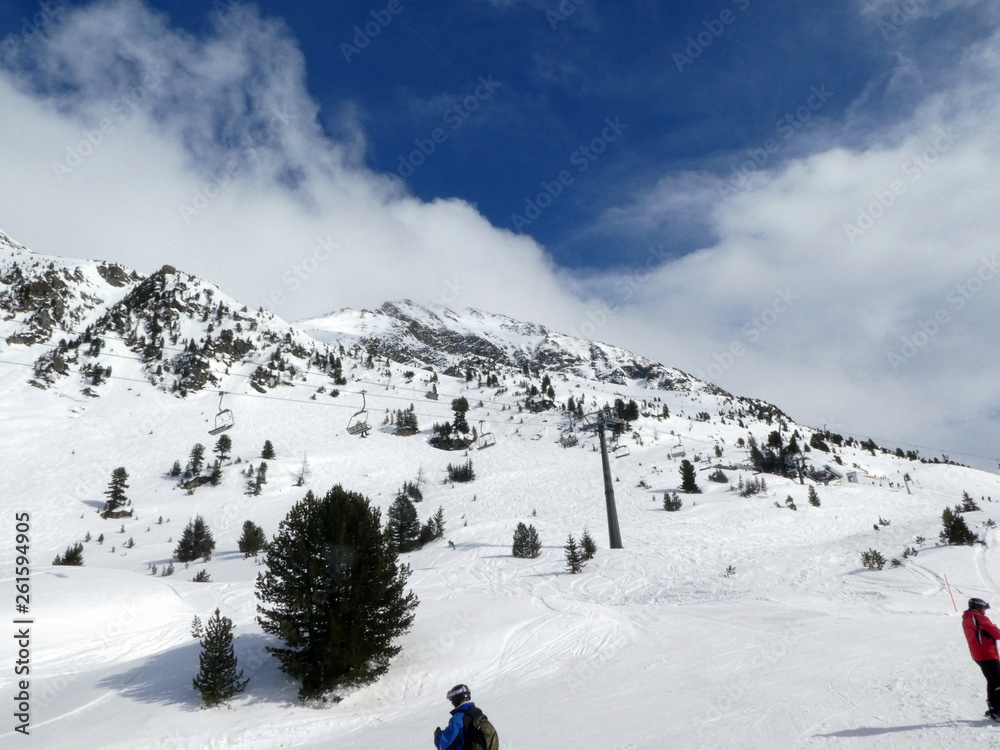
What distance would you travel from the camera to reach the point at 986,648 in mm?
6164

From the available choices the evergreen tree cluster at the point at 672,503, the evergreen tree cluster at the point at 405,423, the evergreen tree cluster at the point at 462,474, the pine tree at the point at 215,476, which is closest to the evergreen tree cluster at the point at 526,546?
the evergreen tree cluster at the point at 672,503

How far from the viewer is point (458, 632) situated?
14.1 m

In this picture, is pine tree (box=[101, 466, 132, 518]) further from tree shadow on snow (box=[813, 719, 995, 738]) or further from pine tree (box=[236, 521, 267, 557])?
tree shadow on snow (box=[813, 719, 995, 738])

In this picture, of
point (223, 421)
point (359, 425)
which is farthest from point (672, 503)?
point (223, 421)

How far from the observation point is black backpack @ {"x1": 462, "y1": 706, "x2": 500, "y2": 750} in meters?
4.77

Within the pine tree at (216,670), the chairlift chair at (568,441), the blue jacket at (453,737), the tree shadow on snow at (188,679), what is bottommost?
the tree shadow on snow at (188,679)

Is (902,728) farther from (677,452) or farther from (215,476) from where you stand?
(215,476)

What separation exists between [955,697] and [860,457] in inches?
3319

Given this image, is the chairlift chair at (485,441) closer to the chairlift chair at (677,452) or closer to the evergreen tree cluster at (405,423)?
the evergreen tree cluster at (405,423)

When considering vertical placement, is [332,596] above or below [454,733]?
above

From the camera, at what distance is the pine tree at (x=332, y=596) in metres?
10.8

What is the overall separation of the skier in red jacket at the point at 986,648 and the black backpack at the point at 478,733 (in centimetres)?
607

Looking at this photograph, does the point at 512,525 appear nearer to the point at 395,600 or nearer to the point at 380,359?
the point at 395,600

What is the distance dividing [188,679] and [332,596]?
15.5 feet
